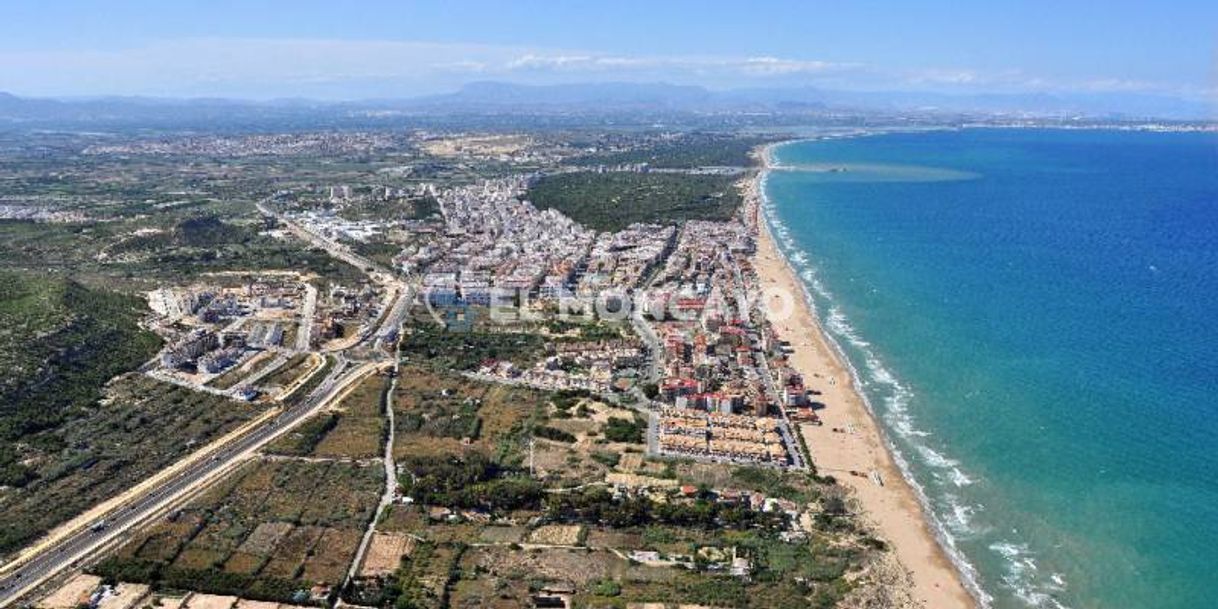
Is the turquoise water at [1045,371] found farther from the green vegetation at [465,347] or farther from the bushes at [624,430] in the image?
the green vegetation at [465,347]

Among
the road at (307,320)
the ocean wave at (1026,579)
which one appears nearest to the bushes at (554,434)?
the ocean wave at (1026,579)

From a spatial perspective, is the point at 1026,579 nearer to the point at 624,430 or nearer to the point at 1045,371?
the point at 624,430

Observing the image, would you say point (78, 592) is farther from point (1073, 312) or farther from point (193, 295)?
point (1073, 312)

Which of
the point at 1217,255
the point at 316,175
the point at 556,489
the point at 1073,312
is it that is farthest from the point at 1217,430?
the point at 316,175

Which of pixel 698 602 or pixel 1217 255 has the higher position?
pixel 1217 255

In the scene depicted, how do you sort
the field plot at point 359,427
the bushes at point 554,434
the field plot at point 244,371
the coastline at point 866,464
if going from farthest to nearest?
the field plot at point 244,371 < the bushes at point 554,434 < the field plot at point 359,427 < the coastline at point 866,464

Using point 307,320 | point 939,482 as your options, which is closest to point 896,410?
point 939,482

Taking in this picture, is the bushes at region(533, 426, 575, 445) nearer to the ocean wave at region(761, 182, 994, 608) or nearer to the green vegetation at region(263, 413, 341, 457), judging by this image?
the green vegetation at region(263, 413, 341, 457)

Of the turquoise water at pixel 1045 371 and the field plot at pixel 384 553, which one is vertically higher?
the turquoise water at pixel 1045 371
